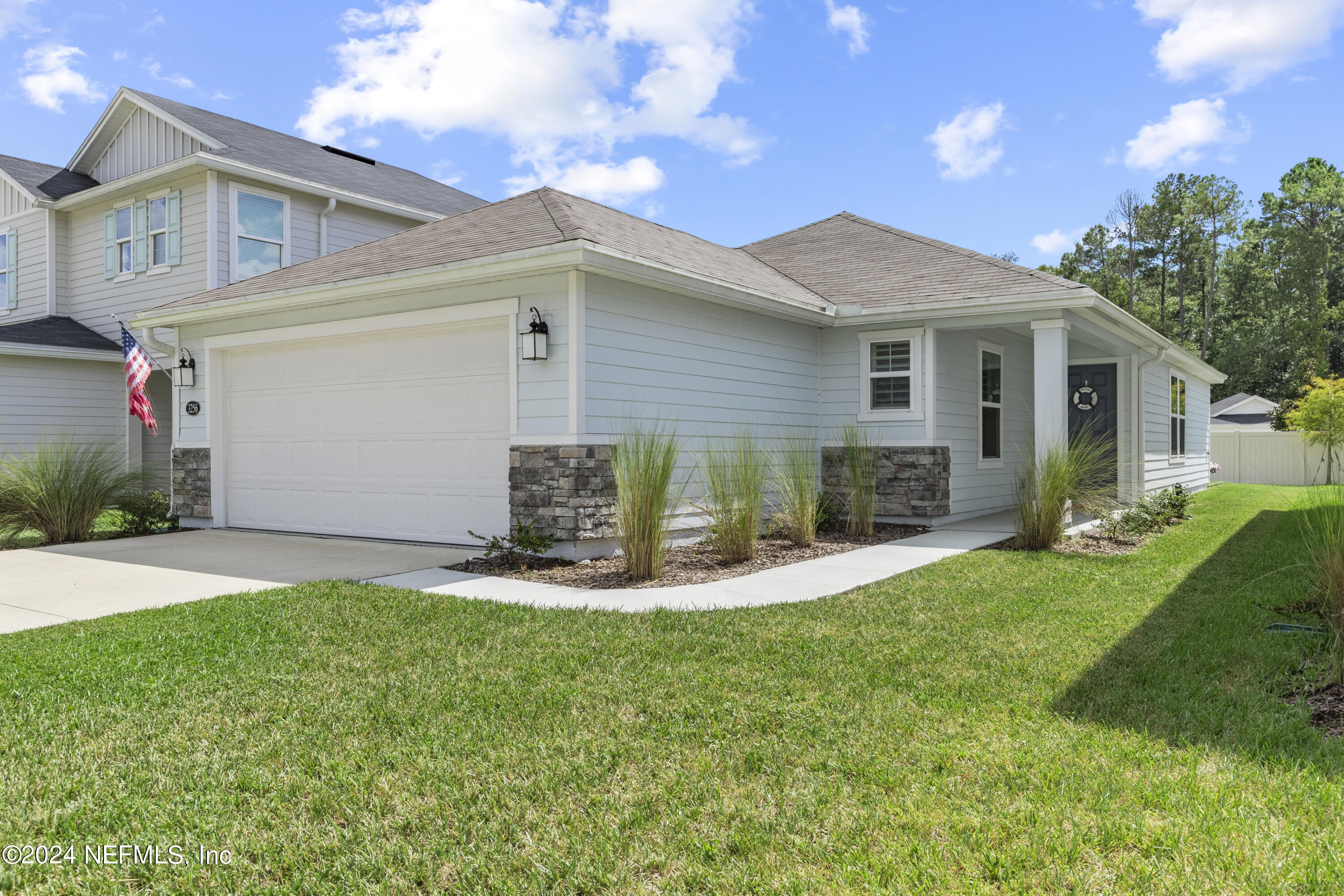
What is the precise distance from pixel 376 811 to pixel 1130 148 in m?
40.3

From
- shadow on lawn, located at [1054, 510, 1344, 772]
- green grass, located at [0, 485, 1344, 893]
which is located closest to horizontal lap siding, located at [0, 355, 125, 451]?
green grass, located at [0, 485, 1344, 893]

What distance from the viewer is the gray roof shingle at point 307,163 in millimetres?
13500

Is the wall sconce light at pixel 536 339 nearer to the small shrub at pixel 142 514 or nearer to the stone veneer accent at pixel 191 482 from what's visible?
the stone veneer accent at pixel 191 482

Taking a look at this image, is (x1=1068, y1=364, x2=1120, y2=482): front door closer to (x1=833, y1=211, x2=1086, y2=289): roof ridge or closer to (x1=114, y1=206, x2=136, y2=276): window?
(x1=833, y1=211, x2=1086, y2=289): roof ridge

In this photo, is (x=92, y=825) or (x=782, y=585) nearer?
(x=92, y=825)

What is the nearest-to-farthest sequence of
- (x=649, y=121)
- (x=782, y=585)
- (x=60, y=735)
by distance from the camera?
1. (x=60, y=735)
2. (x=782, y=585)
3. (x=649, y=121)

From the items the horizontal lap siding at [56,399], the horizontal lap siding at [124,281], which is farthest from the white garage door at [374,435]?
the horizontal lap siding at [56,399]

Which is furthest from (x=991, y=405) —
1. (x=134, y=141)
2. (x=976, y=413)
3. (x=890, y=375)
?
(x=134, y=141)

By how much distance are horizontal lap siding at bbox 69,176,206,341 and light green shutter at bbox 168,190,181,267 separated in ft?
0.18

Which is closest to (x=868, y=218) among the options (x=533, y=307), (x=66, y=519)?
(x=533, y=307)

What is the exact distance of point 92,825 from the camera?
8.41ft

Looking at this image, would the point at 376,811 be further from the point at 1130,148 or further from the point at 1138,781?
the point at 1130,148

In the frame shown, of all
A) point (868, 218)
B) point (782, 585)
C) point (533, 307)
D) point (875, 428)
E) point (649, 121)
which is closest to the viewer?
point (782, 585)

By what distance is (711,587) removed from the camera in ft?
21.1
